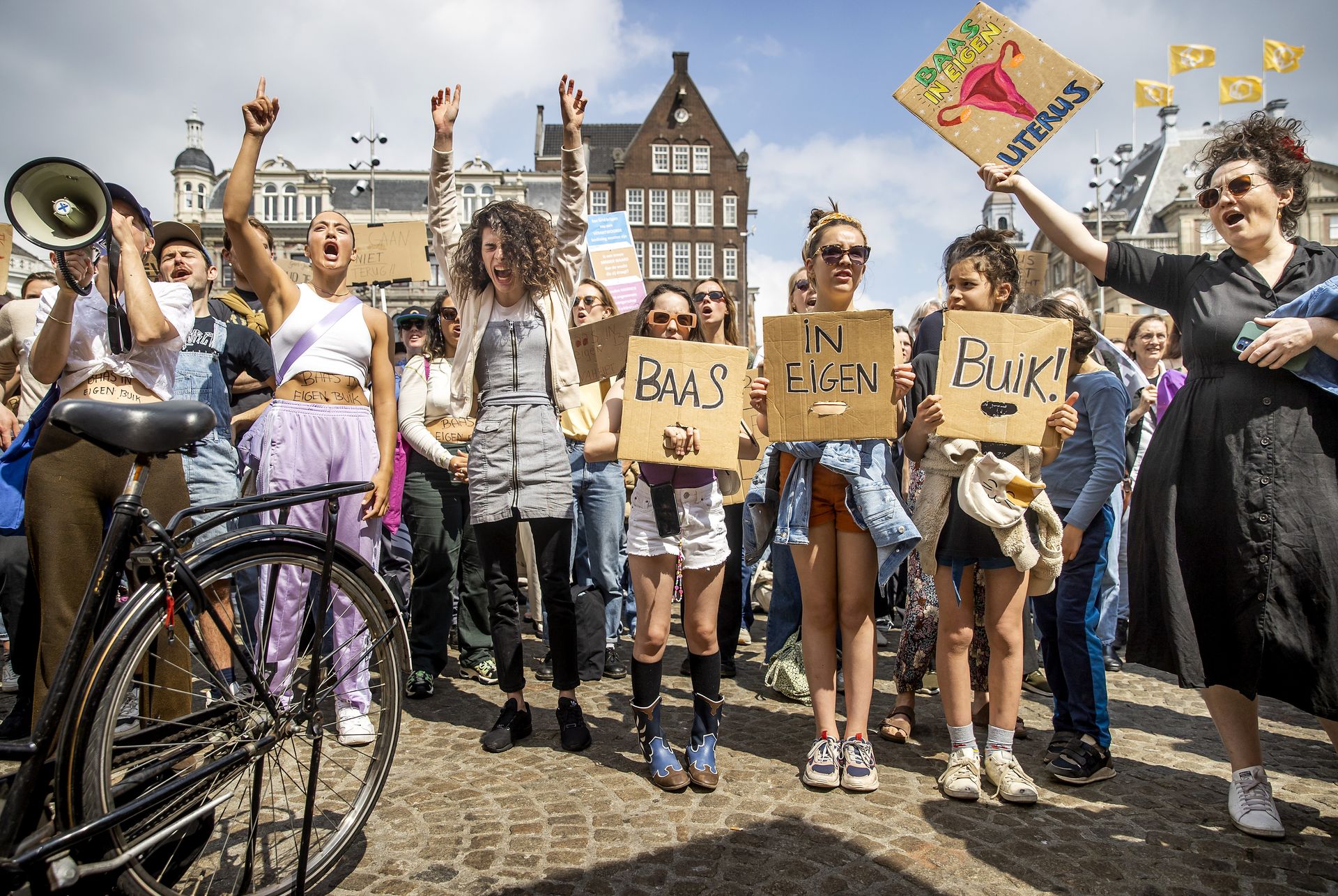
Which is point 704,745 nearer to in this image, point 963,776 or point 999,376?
point 963,776

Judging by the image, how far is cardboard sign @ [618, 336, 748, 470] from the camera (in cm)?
365

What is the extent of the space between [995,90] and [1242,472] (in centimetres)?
176

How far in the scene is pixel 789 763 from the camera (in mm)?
3941

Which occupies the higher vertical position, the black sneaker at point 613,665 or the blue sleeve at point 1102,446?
the blue sleeve at point 1102,446

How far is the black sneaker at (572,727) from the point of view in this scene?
13.4 feet

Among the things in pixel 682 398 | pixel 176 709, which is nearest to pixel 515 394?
pixel 682 398

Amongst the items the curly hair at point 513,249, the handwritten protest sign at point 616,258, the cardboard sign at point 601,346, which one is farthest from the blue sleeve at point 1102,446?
the handwritten protest sign at point 616,258

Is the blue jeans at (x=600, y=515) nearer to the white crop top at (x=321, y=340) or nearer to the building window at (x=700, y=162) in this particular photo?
the white crop top at (x=321, y=340)

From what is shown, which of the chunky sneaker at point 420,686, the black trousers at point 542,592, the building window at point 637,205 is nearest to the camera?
the black trousers at point 542,592

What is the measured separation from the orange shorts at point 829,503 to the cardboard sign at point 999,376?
1.72 feet

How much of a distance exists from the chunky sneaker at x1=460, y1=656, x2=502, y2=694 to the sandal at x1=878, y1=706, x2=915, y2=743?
2.38 metres

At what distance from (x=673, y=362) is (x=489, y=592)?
4.93 ft

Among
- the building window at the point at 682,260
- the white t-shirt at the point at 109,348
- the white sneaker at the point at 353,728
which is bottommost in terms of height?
the white sneaker at the point at 353,728

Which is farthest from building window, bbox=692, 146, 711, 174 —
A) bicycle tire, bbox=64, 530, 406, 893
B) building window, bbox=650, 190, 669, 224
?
bicycle tire, bbox=64, 530, 406, 893
